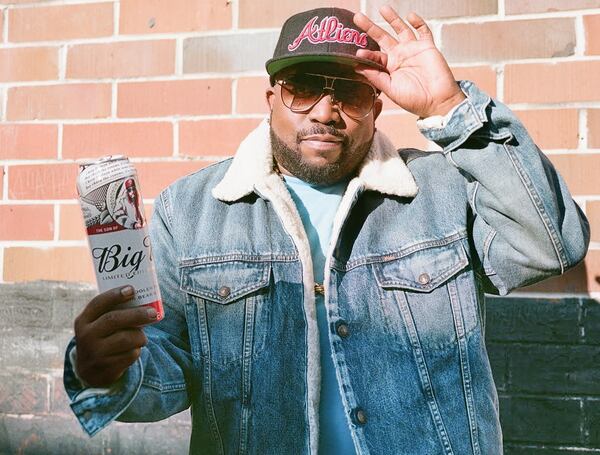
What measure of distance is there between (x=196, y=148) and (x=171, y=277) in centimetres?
84

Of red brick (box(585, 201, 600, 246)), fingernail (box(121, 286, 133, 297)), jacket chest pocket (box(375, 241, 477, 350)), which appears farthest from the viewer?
red brick (box(585, 201, 600, 246))

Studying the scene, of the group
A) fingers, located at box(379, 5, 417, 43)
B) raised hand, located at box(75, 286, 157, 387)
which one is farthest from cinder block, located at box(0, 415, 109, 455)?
fingers, located at box(379, 5, 417, 43)

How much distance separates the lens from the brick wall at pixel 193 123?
2518 mm

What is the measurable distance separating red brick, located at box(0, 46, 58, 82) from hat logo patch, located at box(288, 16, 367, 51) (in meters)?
1.29

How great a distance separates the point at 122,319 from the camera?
1523mm

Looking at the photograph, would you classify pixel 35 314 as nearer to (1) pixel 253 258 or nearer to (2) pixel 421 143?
(1) pixel 253 258

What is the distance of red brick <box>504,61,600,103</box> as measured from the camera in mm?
2520

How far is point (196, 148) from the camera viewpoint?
2.81 metres

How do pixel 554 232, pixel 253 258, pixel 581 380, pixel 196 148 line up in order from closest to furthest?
1. pixel 554 232
2. pixel 253 258
3. pixel 581 380
4. pixel 196 148

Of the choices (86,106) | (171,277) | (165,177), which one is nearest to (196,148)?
(165,177)

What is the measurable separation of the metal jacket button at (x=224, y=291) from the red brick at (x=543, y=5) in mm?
1456

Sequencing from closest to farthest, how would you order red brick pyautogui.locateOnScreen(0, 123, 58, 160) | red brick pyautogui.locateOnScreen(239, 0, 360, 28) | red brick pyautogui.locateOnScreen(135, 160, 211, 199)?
1. red brick pyautogui.locateOnScreen(239, 0, 360, 28)
2. red brick pyautogui.locateOnScreen(135, 160, 211, 199)
3. red brick pyautogui.locateOnScreen(0, 123, 58, 160)

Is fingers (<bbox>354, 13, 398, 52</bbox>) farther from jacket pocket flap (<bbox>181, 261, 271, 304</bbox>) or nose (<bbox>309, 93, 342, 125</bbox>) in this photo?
jacket pocket flap (<bbox>181, 261, 271, 304</bbox>)

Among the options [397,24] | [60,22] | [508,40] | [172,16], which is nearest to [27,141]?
[60,22]
